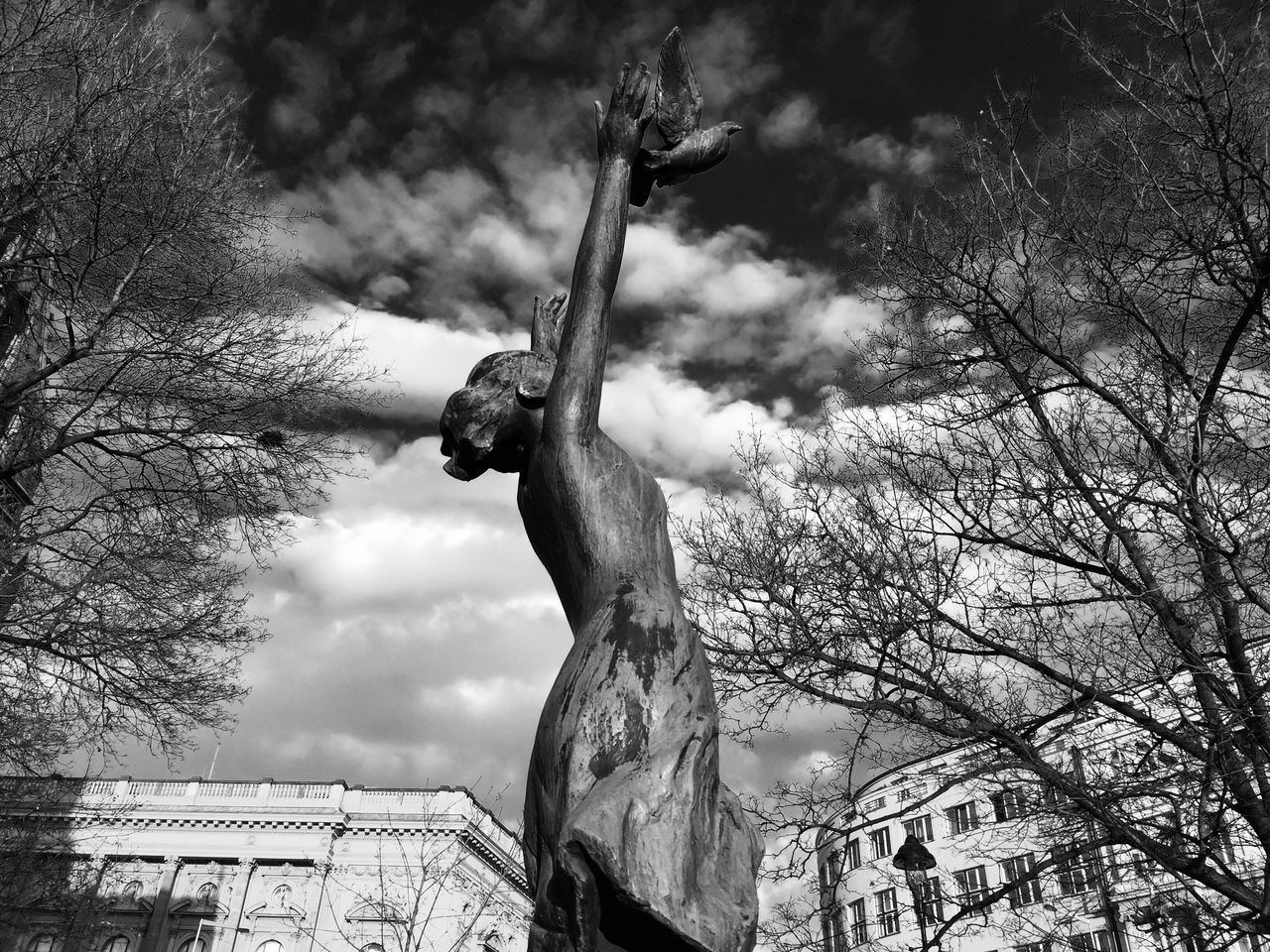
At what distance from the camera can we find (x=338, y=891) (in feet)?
134

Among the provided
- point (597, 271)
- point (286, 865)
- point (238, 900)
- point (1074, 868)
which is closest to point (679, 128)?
point (597, 271)

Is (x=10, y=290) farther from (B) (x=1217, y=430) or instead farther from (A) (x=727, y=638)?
(B) (x=1217, y=430)

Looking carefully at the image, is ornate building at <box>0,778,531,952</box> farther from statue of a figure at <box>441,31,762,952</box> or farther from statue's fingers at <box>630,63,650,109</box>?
statue's fingers at <box>630,63,650,109</box>

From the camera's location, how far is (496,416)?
A: 268cm

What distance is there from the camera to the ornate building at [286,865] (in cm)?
3959

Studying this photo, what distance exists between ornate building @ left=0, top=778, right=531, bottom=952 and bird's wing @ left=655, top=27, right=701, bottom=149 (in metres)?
40.2

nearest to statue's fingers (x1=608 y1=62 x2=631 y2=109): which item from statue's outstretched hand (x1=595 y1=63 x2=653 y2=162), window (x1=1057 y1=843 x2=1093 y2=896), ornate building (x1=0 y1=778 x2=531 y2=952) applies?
statue's outstretched hand (x1=595 y1=63 x2=653 y2=162)

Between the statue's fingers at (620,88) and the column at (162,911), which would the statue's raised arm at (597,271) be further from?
the column at (162,911)

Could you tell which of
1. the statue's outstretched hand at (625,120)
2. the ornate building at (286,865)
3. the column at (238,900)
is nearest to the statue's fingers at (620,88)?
the statue's outstretched hand at (625,120)

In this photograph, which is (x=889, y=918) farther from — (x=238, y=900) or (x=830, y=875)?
(x=238, y=900)

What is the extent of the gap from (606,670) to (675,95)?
5.74 ft

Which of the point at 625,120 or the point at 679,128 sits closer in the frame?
the point at 625,120

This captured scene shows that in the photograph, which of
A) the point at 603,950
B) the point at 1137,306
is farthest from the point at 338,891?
the point at 603,950

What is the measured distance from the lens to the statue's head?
2666mm
